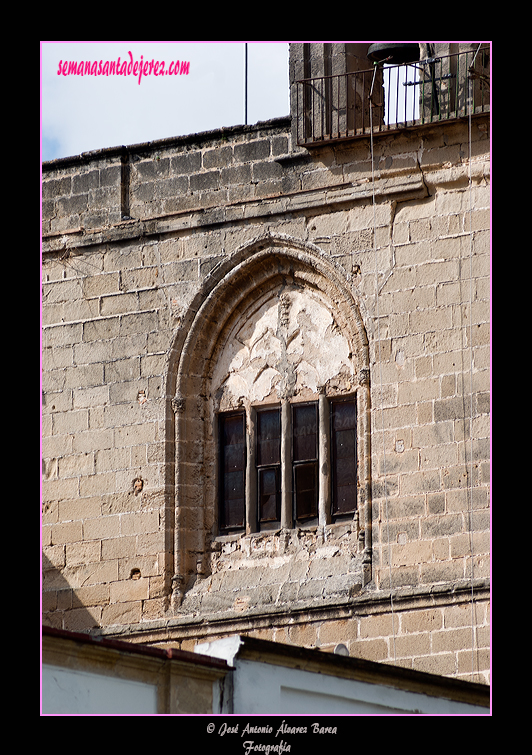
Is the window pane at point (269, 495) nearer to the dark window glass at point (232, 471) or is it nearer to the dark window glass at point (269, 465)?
the dark window glass at point (269, 465)

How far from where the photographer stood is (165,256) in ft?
55.8

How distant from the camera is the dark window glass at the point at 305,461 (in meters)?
16.1

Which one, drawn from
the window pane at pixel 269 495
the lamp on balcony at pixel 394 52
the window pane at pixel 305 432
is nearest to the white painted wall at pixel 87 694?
the window pane at pixel 269 495

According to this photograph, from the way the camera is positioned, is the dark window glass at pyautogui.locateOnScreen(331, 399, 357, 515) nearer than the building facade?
No

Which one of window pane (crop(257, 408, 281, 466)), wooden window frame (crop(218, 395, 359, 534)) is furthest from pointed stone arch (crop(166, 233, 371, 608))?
window pane (crop(257, 408, 281, 466))

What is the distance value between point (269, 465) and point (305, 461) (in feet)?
1.14

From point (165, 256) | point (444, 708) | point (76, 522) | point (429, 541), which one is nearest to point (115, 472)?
point (76, 522)

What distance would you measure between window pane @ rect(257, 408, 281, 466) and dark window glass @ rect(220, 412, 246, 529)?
153 millimetres

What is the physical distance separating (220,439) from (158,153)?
264cm

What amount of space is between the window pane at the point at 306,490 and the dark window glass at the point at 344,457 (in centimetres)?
17

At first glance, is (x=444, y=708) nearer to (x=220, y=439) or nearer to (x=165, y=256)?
(x=220, y=439)

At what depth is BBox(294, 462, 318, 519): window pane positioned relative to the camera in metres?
16.1

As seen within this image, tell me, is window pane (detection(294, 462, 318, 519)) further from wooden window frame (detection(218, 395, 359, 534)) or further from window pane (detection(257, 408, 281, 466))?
window pane (detection(257, 408, 281, 466))

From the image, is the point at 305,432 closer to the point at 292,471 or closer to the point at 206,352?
the point at 292,471
